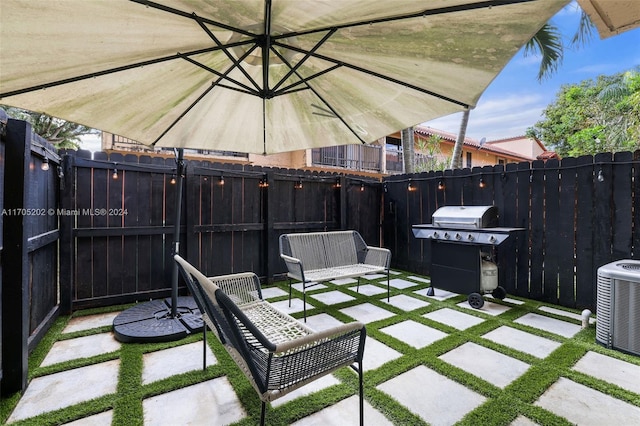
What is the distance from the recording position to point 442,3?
1471 millimetres

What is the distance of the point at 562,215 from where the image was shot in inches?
156

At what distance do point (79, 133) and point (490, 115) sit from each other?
109ft

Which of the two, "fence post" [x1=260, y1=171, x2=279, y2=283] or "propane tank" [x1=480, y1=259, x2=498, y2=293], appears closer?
"propane tank" [x1=480, y1=259, x2=498, y2=293]

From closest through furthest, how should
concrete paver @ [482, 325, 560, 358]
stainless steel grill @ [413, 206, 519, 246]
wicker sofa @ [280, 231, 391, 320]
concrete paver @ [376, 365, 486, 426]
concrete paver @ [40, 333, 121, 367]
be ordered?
concrete paver @ [376, 365, 486, 426], concrete paver @ [40, 333, 121, 367], concrete paver @ [482, 325, 560, 358], stainless steel grill @ [413, 206, 519, 246], wicker sofa @ [280, 231, 391, 320]

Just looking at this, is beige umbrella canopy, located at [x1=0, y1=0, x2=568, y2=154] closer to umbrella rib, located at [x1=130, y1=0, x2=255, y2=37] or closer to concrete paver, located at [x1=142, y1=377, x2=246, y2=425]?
umbrella rib, located at [x1=130, y1=0, x2=255, y2=37]

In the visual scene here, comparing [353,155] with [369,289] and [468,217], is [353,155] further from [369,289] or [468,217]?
[468,217]

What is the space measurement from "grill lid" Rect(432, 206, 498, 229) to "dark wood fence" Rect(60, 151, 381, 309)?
2.03m

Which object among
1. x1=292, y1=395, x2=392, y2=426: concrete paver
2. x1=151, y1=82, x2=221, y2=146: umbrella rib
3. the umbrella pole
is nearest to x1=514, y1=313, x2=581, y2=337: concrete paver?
x1=292, y1=395, x2=392, y2=426: concrete paver

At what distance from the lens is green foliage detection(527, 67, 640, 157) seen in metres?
8.09

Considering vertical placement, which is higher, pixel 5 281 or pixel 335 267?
pixel 5 281

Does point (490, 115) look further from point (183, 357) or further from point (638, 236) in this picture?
point (183, 357)

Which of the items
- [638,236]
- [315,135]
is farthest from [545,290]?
[315,135]

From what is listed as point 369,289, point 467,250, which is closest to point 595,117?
point 467,250

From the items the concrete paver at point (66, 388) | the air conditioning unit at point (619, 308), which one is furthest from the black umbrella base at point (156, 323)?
the air conditioning unit at point (619, 308)
